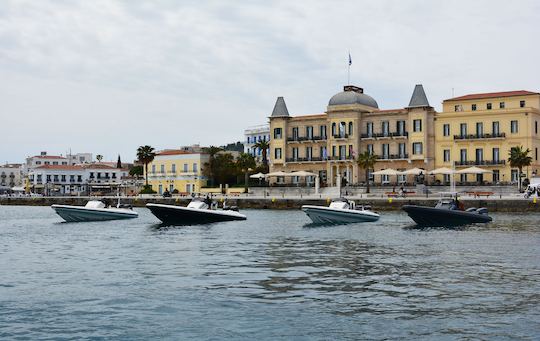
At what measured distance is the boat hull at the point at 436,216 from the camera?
163 ft

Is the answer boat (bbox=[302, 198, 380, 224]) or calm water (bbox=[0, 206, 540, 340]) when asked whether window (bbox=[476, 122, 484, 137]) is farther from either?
calm water (bbox=[0, 206, 540, 340])

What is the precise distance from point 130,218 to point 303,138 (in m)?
45.8

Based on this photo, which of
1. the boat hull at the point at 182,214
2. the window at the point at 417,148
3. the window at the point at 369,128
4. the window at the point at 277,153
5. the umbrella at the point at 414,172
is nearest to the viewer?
the boat hull at the point at 182,214

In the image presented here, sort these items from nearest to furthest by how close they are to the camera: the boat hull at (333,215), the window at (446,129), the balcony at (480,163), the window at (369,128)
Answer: the boat hull at (333,215)
the balcony at (480,163)
the window at (446,129)
the window at (369,128)

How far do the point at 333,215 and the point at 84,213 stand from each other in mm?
23164

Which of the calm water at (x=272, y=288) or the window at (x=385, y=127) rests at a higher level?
the window at (x=385, y=127)

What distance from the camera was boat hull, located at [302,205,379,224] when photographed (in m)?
53.4

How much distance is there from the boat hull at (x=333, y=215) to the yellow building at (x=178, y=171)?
61599 millimetres

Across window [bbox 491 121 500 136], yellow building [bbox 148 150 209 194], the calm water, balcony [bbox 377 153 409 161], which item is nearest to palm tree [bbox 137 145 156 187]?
yellow building [bbox 148 150 209 194]

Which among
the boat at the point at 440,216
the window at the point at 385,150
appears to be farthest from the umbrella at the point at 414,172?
the boat at the point at 440,216

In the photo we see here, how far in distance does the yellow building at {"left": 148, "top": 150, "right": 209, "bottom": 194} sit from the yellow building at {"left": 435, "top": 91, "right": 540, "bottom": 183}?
40.9 m

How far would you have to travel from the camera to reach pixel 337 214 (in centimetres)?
5356

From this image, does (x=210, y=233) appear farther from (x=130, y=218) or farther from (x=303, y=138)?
(x=303, y=138)

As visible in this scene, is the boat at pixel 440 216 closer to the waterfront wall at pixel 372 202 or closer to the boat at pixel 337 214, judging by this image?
the boat at pixel 337 214
